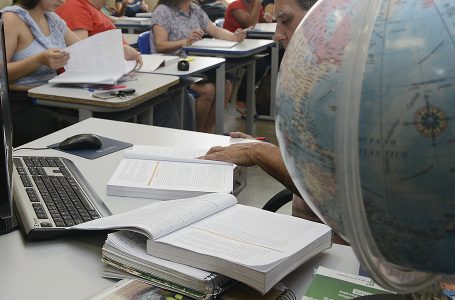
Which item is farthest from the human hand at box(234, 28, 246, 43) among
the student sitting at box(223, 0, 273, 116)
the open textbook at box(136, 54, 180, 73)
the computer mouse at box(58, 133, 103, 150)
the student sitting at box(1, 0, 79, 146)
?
the computer mouse at box(58, 133, 103, 150)

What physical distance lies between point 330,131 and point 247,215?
0.64 metres

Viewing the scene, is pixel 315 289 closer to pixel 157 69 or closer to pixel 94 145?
pixel 94 145

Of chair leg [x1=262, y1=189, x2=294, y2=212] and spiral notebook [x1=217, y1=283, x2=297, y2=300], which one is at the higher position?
spiral notebook [x1=217, y1=283, x2=297, y2=300]

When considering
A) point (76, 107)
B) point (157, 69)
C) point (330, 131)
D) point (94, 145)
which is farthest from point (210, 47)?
point (330, 131)

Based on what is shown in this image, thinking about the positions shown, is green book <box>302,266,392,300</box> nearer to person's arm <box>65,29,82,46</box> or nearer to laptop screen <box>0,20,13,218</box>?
laptop screen <box>0,20,13,218</box>

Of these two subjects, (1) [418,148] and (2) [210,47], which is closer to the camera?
(1) [418,148]

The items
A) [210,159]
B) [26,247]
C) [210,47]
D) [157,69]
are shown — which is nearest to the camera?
[26,247]

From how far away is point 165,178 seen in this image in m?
1.50

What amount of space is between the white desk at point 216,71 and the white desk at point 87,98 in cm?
42

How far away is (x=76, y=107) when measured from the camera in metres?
2.66

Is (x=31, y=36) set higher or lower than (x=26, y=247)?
higher

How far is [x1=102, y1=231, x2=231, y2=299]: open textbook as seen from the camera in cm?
99

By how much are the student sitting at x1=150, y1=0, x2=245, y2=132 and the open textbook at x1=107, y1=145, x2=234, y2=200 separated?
2.58m

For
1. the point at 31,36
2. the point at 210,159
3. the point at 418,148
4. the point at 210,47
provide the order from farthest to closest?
the point at 210,47 < the point at 31,36 < the point at 210,159 < the point at 418,148
